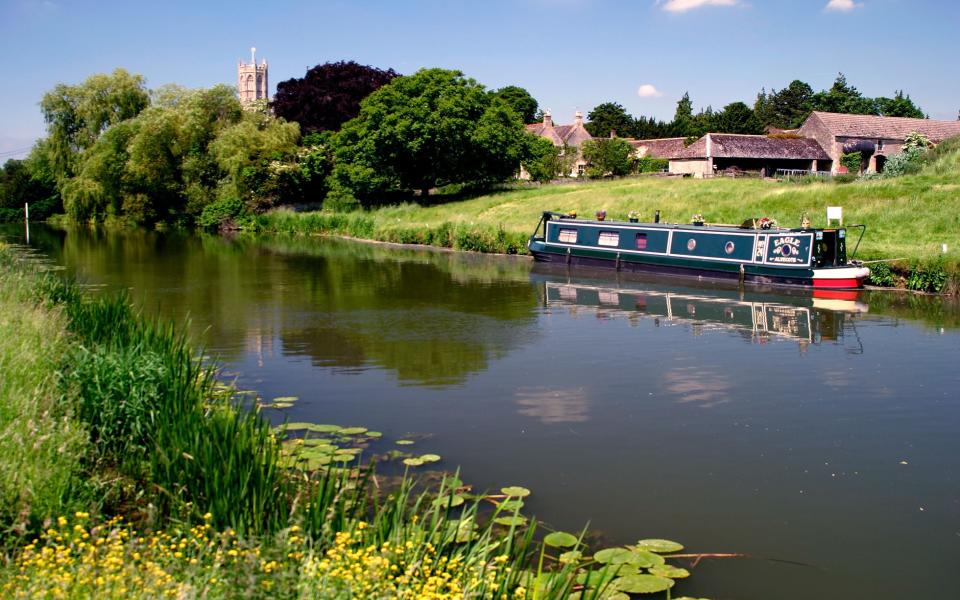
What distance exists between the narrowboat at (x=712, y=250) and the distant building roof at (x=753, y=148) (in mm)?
23970

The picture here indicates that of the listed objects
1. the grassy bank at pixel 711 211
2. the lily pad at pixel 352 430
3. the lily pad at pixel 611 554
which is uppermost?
the grassy bank at pixel 711 211

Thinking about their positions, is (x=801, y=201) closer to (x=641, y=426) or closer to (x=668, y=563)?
(x=641, y=426)

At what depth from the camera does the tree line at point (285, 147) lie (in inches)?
1747

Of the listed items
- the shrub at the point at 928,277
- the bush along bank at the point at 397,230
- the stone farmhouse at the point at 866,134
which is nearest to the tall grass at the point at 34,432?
the shrub at the point at 928,277

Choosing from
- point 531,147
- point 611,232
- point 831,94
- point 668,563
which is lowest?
point 668,563

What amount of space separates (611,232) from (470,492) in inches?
825

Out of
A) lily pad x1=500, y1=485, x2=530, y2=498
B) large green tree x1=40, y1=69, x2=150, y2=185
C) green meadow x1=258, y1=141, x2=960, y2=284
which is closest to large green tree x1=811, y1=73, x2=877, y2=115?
green meadow x1=258, y1=141, x2=960, y2=284

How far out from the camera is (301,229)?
45438 mm

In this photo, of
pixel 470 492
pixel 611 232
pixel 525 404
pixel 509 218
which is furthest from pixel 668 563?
pixel 509 218

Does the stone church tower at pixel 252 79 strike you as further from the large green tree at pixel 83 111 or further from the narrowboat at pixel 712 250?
the narrowboat at pixel 712 250

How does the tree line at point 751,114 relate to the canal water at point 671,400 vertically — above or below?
above

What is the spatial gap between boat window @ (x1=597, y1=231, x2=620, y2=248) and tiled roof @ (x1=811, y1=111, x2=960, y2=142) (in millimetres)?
31568

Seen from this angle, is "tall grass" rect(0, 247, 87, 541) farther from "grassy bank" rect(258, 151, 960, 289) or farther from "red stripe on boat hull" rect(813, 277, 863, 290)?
"grassy bank" rect(258, 151, 960, 289)

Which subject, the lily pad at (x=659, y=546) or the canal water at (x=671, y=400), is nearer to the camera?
the lily pad at (x=659, y=546)
